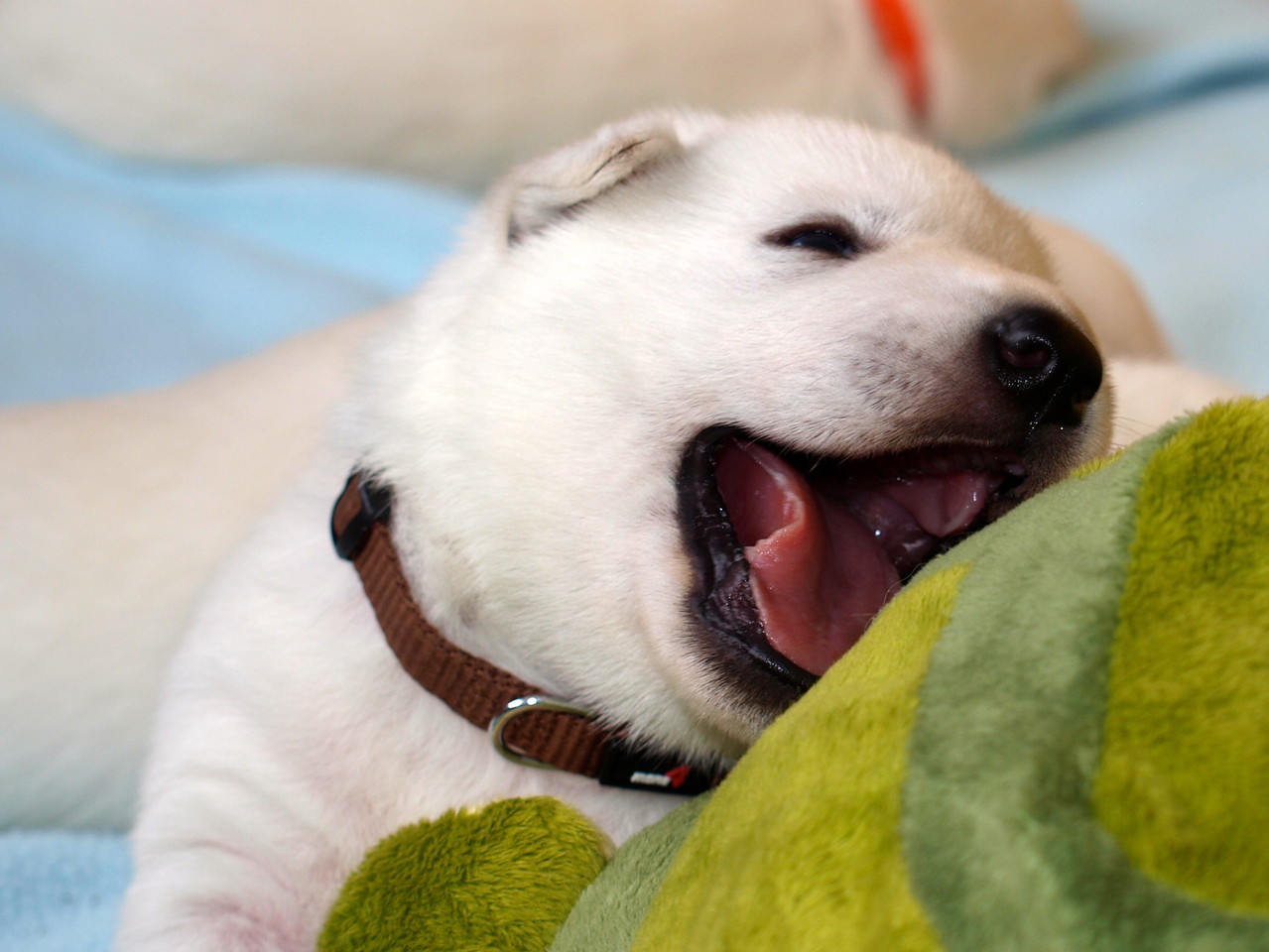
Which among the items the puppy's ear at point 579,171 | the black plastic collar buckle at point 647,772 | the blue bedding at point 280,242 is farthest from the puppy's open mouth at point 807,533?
the blue bedding at point 280,242

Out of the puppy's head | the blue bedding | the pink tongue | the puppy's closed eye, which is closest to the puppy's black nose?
the puppy's head

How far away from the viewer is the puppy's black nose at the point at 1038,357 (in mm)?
1267

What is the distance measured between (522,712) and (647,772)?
0.54 feet

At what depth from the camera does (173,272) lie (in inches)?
131

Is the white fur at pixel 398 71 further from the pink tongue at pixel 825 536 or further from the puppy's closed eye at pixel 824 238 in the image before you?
the pink tongue at pixel 825 536

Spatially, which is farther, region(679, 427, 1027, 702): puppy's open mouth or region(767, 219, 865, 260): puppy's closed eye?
region(767, 219, 865, 260): puppy's closed eye

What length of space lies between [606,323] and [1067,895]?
940 mm

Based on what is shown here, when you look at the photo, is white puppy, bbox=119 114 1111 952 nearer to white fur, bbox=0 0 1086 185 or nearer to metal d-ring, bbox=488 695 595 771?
metal d-ring, bbox=488 695 595 771

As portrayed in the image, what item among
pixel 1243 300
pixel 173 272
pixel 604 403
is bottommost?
pixel 1243 300

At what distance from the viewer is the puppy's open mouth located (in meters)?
1.28

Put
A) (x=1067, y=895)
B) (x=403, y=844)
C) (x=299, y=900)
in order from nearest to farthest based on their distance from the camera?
1. (x=1067, y=895)
2. (x=403, y=844)
3. (x=299, y=900)

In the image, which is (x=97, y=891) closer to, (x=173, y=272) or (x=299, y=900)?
(x=299, y=900)

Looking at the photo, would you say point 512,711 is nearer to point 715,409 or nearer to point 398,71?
point 715,409

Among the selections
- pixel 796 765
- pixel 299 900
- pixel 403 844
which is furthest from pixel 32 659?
pixel 796 765
